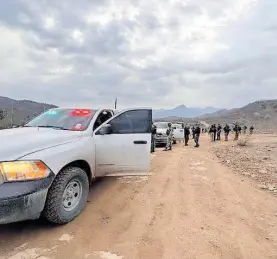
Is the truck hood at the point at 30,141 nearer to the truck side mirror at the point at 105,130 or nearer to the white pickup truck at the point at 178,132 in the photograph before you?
the truck side mirror at the point at 105,130

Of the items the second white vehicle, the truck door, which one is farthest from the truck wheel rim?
the second white vehicle

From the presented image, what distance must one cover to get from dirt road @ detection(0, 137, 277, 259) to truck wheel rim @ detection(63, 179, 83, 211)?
277 millimetres

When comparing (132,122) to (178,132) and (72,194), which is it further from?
(178,132)

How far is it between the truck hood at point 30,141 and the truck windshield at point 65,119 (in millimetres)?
368

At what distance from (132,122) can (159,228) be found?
7.38ft

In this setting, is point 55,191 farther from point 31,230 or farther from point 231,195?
point 231,195

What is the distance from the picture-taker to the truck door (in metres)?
5.79

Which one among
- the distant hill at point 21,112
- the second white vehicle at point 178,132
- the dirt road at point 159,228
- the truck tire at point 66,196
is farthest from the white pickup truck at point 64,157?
the second white vehicle at point 178,132

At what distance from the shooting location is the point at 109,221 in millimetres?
5082

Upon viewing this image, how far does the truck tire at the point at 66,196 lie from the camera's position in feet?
14.8

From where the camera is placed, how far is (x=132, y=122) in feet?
20.5

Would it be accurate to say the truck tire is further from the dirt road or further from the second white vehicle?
the second white vehicle

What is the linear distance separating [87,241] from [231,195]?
3.48 m

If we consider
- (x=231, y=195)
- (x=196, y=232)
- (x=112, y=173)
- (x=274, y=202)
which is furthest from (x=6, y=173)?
(x=274, y=202)
